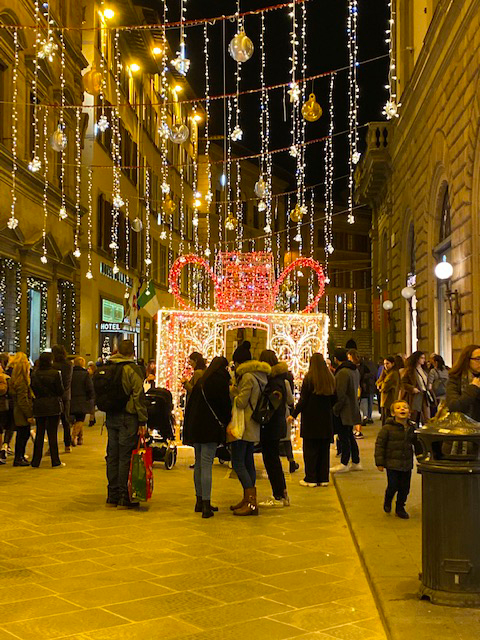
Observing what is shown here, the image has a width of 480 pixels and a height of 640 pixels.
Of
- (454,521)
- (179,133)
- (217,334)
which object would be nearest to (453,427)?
(454,521)

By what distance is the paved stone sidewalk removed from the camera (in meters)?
5.68

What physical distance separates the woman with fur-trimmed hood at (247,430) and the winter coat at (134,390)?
98 cm

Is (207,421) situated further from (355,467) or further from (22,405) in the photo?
(22,405)

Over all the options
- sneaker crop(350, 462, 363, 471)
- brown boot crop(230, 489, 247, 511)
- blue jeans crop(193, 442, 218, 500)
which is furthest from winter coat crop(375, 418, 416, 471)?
sneaker crop(350, 462, 363, 471)

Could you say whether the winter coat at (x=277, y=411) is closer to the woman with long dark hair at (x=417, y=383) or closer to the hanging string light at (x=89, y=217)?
the woman with long dark hair at (x=417, y=383)

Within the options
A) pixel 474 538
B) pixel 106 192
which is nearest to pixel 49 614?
pixel 474 538

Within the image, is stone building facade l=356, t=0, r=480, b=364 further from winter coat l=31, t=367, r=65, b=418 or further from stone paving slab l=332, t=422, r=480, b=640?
winter coat l=31, t=367, r=65, b=418

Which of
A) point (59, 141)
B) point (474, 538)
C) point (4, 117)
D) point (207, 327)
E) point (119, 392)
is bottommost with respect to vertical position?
point (474, 538)

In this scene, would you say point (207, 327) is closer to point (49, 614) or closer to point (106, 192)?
point (49, 614)

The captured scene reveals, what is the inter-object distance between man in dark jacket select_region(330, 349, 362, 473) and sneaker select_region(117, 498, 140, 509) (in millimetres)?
3400

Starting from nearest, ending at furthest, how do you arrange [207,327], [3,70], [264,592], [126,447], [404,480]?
[264,592] < [404,480] < [126,447] < [207,327] < [3,70]

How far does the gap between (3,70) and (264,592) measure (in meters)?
19.4

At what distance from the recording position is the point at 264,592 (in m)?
6.45

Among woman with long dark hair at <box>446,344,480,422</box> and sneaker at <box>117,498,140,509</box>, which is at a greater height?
woman with long dark hair at <box>446,344,480,422</box>
